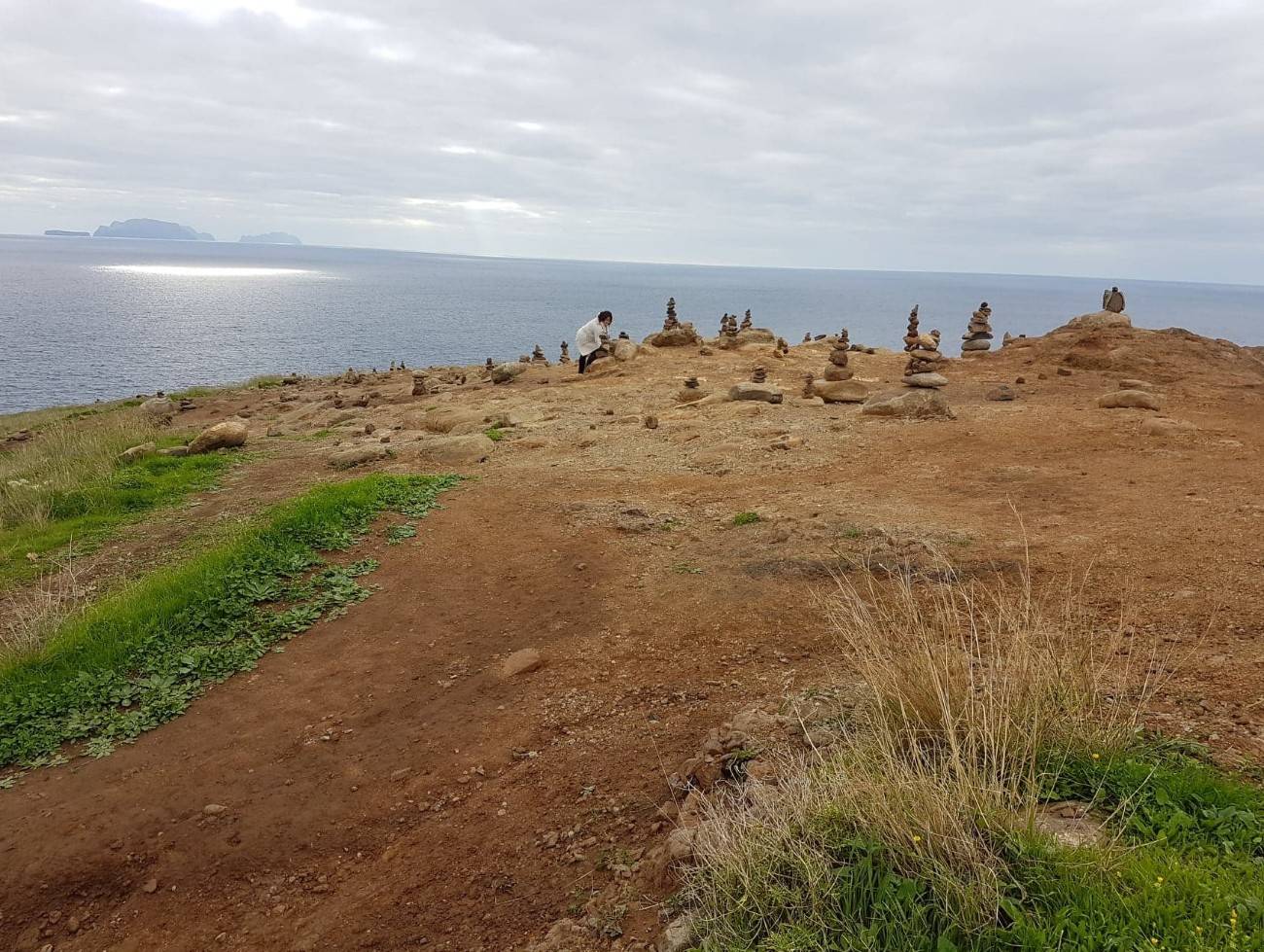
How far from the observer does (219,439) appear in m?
18.0

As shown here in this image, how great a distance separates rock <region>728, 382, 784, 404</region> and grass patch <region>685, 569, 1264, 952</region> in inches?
550

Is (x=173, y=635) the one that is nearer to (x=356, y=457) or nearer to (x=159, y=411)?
(x=356, y=457)

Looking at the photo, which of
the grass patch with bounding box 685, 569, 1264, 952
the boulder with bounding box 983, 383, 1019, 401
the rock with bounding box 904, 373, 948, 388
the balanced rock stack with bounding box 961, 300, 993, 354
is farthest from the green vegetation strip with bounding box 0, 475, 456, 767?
the balanced rock stack with bounding box 961, 300, 993, 354

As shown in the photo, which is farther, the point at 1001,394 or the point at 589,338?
the point at 589,338

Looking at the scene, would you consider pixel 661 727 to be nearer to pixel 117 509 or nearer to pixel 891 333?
pixel 117 509

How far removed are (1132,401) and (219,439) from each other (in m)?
20.7

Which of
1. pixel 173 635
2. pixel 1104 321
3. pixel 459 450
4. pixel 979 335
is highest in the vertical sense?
pixel 1104 321

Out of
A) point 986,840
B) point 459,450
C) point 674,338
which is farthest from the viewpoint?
point 674,338

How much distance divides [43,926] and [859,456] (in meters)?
12.2

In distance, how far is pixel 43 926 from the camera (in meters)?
4.93

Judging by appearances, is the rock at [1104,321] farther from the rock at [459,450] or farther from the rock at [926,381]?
the rock at [459,450]

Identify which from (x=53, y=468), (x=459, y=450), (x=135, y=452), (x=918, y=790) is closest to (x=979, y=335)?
(x=459, y=450)

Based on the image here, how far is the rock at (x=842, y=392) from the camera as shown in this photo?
18000 mm

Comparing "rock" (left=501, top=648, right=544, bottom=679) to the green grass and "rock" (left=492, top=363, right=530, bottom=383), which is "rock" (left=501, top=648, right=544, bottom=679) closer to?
the green grass
